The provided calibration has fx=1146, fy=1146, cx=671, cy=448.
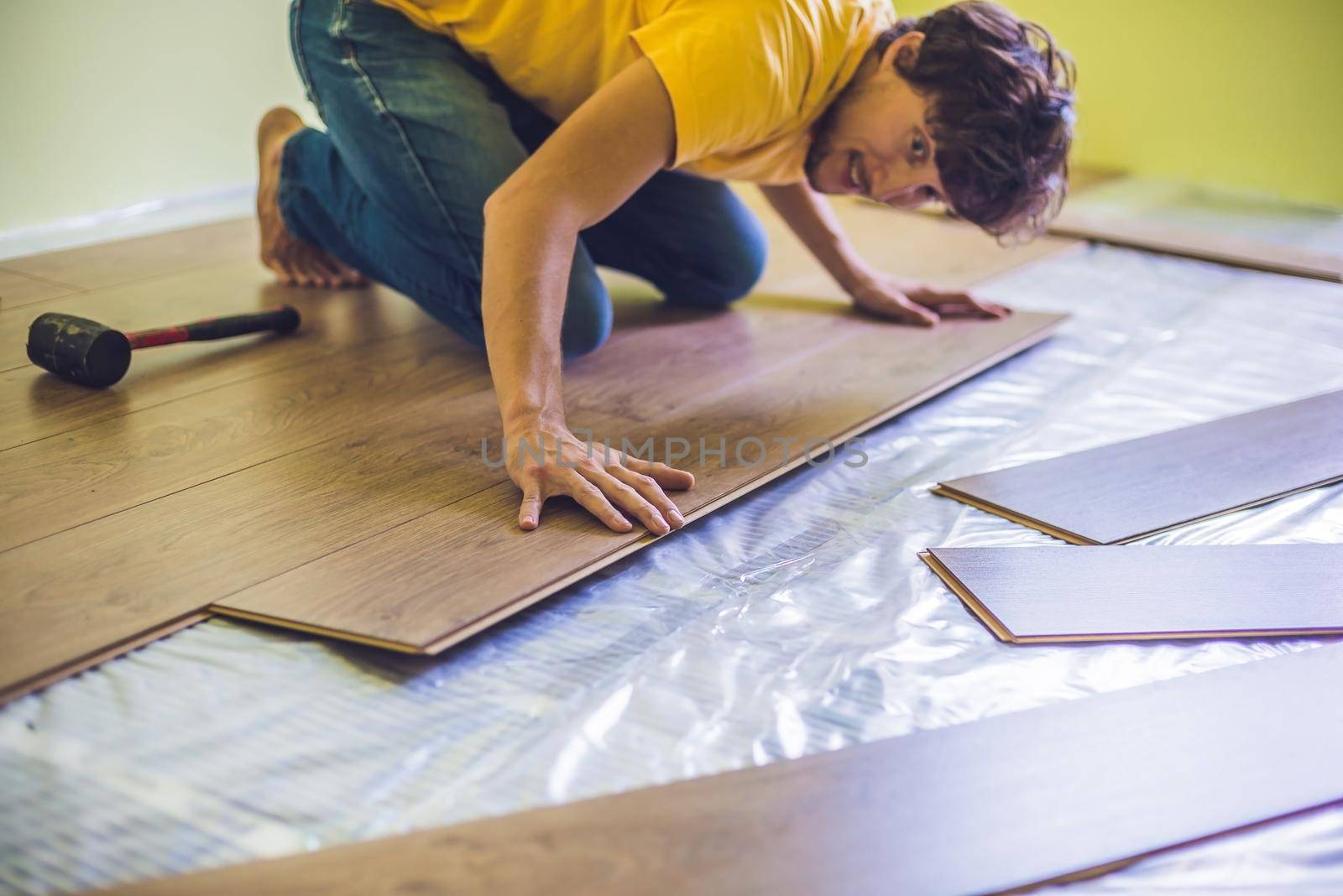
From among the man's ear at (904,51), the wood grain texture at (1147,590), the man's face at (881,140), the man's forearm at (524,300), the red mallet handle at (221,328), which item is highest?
the man's ear at (904,51)

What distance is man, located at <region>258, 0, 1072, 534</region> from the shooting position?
1.67m

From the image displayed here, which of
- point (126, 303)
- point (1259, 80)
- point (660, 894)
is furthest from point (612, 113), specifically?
point (1259, 80)

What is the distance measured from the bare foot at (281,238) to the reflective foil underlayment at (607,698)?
1.42 m

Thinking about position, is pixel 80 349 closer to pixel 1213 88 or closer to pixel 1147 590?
pixel 1147 590

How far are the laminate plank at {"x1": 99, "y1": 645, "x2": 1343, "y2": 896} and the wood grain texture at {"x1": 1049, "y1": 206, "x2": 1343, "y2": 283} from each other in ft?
6.50

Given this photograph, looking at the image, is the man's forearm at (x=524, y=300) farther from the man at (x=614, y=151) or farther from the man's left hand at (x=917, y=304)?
the man's left hand at (x=917, y=304)

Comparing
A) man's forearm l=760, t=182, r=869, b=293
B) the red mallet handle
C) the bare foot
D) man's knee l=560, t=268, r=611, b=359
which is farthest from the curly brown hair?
the bare foot

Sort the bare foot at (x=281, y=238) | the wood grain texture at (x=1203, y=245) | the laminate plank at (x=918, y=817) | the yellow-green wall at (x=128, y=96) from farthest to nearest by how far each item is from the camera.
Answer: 1. the yellow-green wall at (x=128, y=96)
2. the wood grain texture at (x=1203, y=245)
3. the bare foot at (x=281, y=238)
4. the laminate plank at (x=918, y=817)

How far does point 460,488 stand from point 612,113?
0.61m

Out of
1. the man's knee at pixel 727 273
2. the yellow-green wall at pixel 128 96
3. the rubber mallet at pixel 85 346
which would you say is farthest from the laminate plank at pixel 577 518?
the yellow-green wall at pixel 128 96

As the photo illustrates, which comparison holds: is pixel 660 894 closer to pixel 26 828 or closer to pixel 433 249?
pixel 26 828

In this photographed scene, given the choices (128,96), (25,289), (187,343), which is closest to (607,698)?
(187,343)

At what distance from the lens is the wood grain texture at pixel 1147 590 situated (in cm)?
148

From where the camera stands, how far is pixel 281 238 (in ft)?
8.88
